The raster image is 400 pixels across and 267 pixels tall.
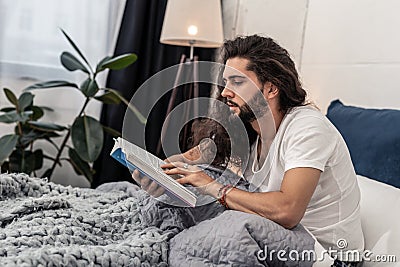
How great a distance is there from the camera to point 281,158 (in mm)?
1443

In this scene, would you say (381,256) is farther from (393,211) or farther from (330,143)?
(330,143)

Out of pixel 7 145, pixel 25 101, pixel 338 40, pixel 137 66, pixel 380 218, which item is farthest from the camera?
pixel 137 66

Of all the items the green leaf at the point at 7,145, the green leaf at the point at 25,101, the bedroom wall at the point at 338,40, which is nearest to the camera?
the bedroom wall at the point at 338,40

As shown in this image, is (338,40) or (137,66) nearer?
(338,40)

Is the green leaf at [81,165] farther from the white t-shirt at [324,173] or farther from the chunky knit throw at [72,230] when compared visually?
the white t-shirt at [324,173]

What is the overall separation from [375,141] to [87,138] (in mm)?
1471

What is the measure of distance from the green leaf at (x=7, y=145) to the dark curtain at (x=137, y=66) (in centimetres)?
62

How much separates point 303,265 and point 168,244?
0.29 metres

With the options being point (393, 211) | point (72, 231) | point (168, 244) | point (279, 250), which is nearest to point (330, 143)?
point (393, 211)

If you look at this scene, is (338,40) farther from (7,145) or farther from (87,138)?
(7,145)

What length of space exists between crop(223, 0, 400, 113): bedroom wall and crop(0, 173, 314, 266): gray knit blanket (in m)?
0.94

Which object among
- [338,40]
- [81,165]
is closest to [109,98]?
[81,165]

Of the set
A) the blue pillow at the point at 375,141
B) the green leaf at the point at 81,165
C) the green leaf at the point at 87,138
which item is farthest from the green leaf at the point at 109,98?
the blue pillow at the point at 375,141

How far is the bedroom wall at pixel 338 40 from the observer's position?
1.95 m
